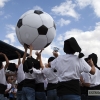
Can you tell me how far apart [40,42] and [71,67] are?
2.17 meters

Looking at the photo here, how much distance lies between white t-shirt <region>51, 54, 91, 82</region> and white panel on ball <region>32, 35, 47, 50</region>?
1.94 meters

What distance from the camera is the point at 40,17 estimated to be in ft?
19.3

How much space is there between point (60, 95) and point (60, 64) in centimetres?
52

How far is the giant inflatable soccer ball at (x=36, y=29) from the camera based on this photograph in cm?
564

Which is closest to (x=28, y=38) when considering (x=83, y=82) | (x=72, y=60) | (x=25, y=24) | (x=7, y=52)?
(x=25, y=24)

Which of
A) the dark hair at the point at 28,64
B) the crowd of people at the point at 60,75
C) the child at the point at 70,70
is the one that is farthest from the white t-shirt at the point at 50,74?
the child at the point at 70,70

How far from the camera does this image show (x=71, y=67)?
146 inches

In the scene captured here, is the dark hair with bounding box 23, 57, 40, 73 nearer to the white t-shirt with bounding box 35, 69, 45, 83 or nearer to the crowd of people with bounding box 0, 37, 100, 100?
the crowd of people with bounding box 0, 37, 100, 100

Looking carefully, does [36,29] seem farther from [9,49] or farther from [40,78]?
[9,49]

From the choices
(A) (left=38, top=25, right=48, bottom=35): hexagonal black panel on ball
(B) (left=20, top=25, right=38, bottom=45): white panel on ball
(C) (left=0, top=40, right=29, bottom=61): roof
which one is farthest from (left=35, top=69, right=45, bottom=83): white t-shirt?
(C) (left=0, top=40, right=29, bottom=61): roof

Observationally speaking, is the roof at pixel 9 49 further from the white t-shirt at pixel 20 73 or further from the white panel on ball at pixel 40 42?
the white panel on ball at pixel 40 42

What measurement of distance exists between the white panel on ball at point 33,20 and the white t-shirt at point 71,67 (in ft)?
7.03

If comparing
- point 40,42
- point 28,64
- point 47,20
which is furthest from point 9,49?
point 28,64

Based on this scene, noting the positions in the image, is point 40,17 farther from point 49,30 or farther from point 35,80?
point 35,80
